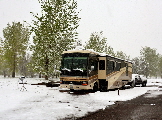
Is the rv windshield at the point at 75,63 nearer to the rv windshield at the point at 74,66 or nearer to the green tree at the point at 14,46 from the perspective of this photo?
the rv windshield at the point at 74,66

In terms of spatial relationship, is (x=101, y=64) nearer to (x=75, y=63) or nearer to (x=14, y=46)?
(x=75, y=63)

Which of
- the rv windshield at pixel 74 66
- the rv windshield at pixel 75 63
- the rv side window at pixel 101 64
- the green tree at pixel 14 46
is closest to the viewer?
the rv windshield at pixel 74 66

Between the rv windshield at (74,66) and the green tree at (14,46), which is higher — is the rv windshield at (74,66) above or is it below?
below

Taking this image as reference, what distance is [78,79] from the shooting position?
17.7 meters

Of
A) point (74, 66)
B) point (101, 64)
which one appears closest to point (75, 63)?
point (74, 66)

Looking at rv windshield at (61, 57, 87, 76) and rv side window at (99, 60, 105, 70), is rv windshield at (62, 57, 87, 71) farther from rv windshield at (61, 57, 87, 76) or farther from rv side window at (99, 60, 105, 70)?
rv side window at (99, 60, 105, 70)

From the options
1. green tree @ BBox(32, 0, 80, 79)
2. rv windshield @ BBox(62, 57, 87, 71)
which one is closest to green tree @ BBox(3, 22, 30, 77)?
green tree @ BBox(32, 0, 80, 79)

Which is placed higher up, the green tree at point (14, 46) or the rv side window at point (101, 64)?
the green tree at point (14, 46)

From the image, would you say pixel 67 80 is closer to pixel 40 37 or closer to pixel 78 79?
pixel 78 79

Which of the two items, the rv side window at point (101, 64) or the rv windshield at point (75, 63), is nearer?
the rv windshield at point (75, 63)

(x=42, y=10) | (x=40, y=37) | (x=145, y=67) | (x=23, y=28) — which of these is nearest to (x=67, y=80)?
(x=40, y=37)

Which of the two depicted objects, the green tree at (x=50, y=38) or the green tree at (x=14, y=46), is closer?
the green tree at (x=50, y=38)

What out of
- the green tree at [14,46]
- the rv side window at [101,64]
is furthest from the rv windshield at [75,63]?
the green tree at [14,46]

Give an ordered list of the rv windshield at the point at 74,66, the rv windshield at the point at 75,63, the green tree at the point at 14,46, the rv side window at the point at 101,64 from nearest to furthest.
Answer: the rv windshield at the point at 74,66
the rv windshield at the point at 75,63
the rv side window at the point at 101,64
the green tree at the point at 14,46
